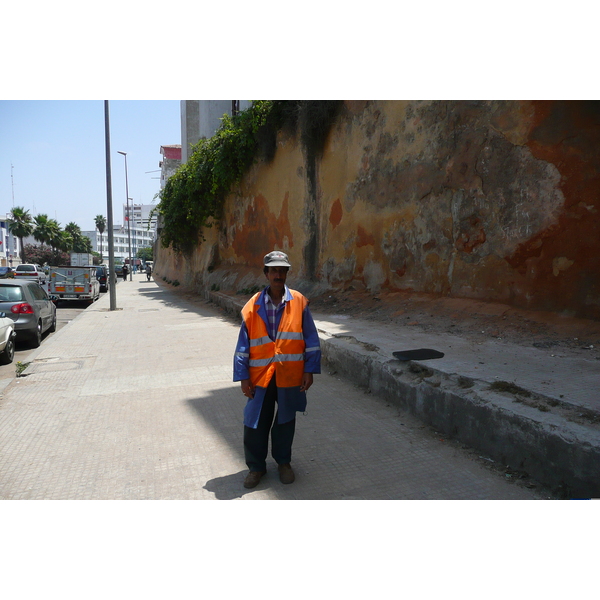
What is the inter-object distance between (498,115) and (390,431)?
18.9 ft

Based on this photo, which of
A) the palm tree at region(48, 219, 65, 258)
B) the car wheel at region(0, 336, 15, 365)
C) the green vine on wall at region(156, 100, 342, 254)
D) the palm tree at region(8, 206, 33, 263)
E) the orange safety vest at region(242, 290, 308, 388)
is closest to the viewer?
the orange safety vest at region(242, 290, 308, 388)

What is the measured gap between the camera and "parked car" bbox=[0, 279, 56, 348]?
10.4 metres

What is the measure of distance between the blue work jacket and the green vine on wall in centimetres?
1047

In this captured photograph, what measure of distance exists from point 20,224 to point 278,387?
244 feet

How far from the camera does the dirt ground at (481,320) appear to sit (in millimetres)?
6273

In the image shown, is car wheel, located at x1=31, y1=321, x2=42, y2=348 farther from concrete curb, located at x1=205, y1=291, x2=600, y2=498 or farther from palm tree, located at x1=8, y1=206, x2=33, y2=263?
palm tree, located at x1=8, y1=206, x2=33, y2=263

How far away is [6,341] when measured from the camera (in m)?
8.88

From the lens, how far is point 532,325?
699cm

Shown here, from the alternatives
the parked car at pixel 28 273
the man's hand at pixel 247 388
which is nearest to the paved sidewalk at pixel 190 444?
the man's hand at pixel 247 388

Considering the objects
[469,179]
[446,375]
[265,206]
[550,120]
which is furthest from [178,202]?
[446,375]

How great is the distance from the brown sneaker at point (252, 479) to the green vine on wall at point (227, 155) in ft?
36.5

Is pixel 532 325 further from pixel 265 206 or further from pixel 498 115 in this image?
pixel 265 206

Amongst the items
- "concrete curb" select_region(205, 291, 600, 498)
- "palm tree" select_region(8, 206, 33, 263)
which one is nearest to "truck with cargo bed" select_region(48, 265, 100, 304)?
"concrete curb" select_region(205, 291, 600, 498)

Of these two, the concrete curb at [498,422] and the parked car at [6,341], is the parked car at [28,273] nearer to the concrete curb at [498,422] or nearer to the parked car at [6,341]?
the parked car at [6,341]
